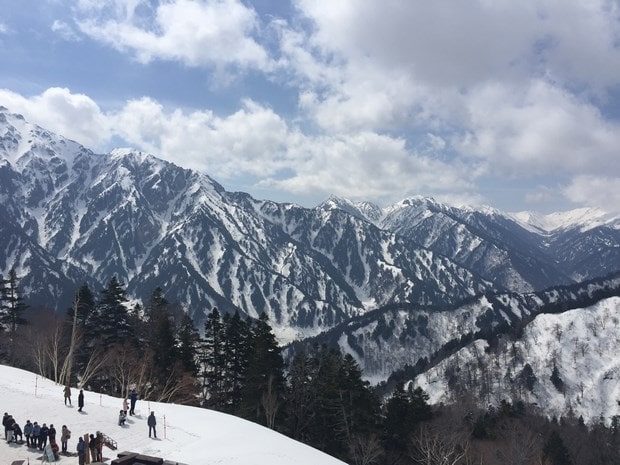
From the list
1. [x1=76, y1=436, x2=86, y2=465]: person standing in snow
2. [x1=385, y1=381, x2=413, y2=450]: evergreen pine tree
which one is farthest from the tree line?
[x1=76, y1=436, x2=86, y2=465]: person standing in snow

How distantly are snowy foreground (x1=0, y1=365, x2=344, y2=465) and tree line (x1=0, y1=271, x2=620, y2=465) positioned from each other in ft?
38.6

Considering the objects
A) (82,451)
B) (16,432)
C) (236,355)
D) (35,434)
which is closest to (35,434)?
(35,434)

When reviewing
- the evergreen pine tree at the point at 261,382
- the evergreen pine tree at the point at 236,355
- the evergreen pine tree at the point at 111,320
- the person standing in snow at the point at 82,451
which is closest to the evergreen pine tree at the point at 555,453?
the evergreen pine tree at the point at 261,382

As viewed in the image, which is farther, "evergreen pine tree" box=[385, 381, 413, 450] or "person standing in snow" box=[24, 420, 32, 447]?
"evergreen pine tree" box=[385, 381, 413, 450]

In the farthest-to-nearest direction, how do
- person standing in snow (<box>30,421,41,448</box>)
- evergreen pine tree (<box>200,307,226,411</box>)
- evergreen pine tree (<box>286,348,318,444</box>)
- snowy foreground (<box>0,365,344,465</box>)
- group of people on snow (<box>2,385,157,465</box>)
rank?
evergreen pine tree (<box>200,307,226,411</box>)
evergreen pine tree (<box>286,348,318,444</box>)
snowy foreground (<box>0,365,344,465</box>)
person standing in snow (<box>30,421,41,448</box>)
group of people on snow (<box>2,385,157,465</box>)

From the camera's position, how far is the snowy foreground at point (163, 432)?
30.6 m

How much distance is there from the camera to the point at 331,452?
55.4 m

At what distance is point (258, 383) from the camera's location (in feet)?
186

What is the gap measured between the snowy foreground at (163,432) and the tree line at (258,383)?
1177 cm

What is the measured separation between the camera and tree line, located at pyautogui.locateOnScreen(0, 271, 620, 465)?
5503cm

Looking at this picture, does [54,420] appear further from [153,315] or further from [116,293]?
[153,315]

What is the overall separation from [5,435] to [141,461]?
10.1 meters

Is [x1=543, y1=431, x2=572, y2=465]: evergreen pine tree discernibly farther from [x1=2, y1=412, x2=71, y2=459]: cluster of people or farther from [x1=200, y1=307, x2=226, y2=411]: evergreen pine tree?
[x1=2, y1=412, x2=71, y2=459]: cluster of people

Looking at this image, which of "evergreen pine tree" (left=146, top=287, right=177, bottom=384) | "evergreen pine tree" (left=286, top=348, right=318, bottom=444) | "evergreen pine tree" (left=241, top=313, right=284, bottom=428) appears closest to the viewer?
"evergreen pine tree" (left=241, top=313, right=284, bottom=428)
